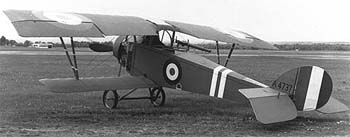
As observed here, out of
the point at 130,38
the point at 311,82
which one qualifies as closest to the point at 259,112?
the point at 311,82

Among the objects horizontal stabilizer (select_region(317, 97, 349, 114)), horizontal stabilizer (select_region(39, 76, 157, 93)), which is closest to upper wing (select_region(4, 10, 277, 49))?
horizontal stabilizer (select_region(39, 76, 157, 93))

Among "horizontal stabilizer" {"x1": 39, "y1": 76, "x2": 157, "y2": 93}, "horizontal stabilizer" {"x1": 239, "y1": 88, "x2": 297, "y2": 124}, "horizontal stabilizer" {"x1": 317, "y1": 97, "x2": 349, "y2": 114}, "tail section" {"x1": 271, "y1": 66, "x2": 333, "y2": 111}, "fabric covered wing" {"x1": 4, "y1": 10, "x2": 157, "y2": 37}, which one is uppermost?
"fabric covered wing" {"x1": 4, "y1": 10, "x2": 157, "y2": 37}

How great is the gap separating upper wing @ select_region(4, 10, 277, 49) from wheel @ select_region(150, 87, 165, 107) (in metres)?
1.59

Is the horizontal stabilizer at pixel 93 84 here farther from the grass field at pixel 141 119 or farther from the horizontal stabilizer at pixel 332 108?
the horizontal stabilizer at pixel 332 108

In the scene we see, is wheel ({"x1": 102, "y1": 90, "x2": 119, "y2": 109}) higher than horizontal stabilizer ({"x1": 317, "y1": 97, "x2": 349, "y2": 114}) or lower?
lower

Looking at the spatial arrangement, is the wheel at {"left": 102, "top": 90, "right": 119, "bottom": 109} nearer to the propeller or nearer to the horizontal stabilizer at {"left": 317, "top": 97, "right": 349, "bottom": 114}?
the propeller

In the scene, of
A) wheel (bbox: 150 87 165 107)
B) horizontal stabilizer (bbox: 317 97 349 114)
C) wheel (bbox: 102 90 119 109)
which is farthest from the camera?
wheel (bbox: 150 87 165 107)

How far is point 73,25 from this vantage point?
6992 millimetres

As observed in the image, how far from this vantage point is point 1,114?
7.96 m

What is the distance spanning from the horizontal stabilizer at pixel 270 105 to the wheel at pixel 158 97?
3173mm

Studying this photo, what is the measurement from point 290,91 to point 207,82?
5.96 feet

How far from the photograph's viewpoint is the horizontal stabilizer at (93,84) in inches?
321

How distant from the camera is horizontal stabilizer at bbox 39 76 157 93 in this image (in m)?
8.15

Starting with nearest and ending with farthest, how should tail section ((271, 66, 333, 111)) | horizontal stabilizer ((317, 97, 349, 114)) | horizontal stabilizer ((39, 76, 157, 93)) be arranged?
tail section ((271, 66, 333, 111)), horizontal stabilizer ((317, 97, 349, 114)), horizontal stabilizer ((39, 76, 157, 93))
